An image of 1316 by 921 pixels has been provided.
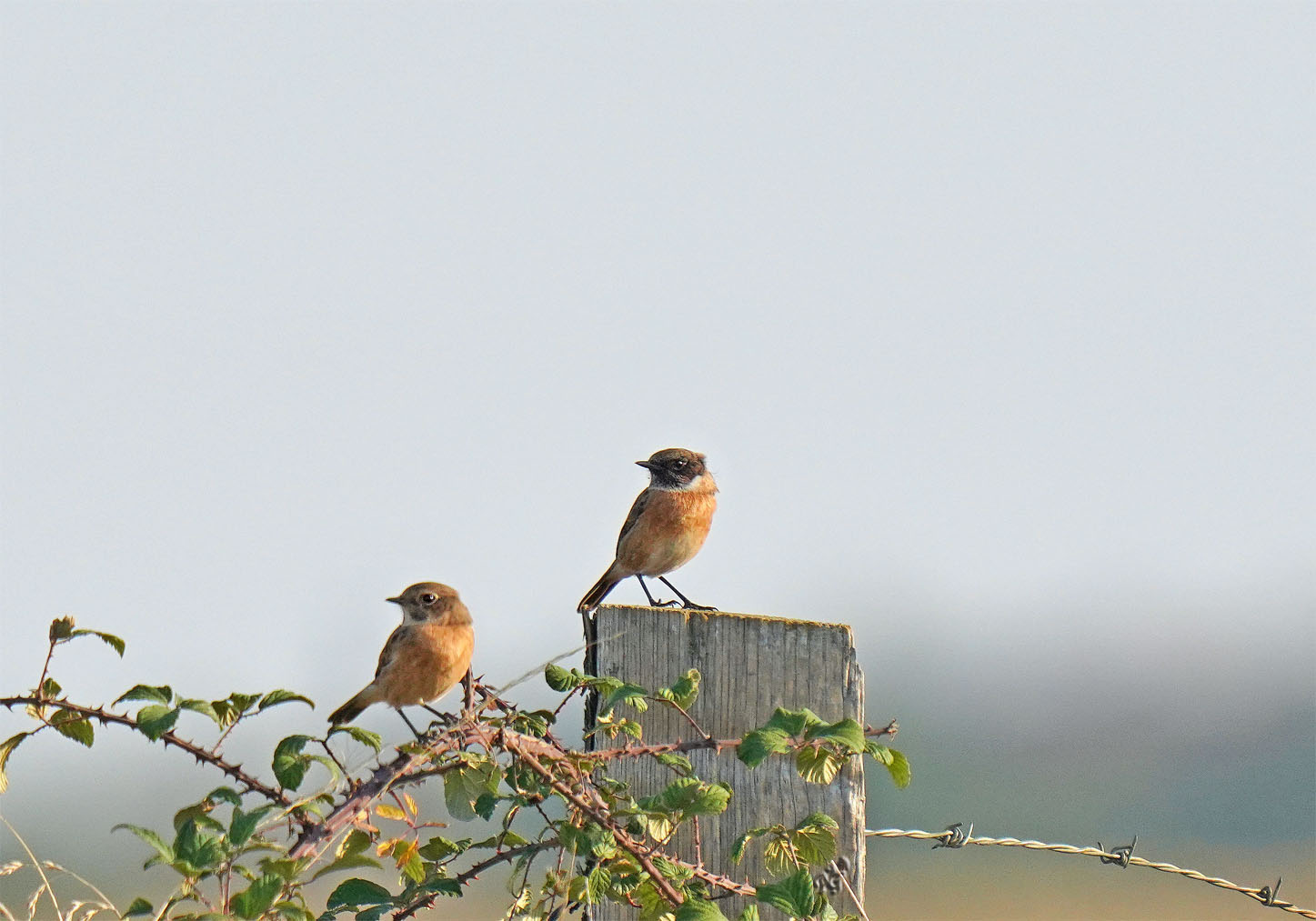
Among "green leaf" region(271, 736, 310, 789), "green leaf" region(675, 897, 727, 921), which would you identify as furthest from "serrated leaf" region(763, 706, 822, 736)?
"green leaf" region(271, 736, 310, 789)

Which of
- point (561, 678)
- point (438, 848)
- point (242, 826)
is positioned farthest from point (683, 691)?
point (242, 826)

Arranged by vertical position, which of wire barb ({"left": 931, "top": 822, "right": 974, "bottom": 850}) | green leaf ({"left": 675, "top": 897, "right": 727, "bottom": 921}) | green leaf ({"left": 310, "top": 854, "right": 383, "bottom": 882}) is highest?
wire barb ({"left": 931, "top": 822, "right": 974, "bottom": 850})

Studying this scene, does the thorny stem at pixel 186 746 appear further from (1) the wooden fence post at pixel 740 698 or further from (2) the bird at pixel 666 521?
(2) the bird at pixel 666 521

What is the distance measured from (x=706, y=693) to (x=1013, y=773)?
7719cm

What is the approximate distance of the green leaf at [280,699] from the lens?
3670 millimetres

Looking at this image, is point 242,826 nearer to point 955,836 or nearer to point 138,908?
point 138,908

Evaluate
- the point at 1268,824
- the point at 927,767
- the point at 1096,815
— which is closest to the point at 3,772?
the point at 1096,815

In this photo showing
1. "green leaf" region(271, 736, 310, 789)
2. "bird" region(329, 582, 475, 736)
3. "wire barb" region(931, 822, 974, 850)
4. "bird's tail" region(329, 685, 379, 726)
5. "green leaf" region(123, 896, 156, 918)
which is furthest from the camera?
"bird's tail" region(329, 685, 379, 726)

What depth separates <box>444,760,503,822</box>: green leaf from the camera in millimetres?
4078

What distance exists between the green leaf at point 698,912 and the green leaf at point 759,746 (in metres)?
0.36

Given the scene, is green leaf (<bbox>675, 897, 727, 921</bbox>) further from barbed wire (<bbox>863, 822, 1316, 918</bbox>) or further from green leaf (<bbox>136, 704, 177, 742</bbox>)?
green leaf (<bbox>136, 704, 177, 742</bbox>)

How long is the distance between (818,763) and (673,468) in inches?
172

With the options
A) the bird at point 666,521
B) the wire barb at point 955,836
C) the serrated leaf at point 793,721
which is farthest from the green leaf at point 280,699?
the bird at point 666,521

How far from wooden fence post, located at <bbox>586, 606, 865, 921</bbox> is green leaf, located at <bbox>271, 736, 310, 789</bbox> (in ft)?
3.15
